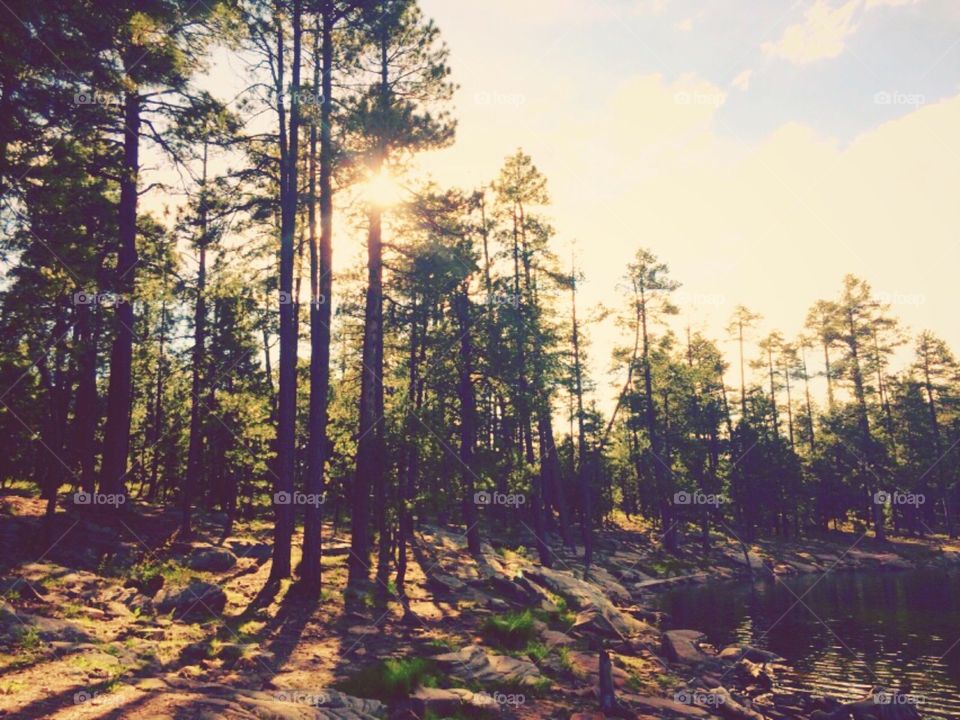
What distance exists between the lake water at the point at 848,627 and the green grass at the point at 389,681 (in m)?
9.62

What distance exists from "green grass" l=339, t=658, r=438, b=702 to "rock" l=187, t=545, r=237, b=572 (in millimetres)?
8464

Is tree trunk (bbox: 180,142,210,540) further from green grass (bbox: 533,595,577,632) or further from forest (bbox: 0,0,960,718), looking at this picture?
green grass (bbox: 533,595,577,632)

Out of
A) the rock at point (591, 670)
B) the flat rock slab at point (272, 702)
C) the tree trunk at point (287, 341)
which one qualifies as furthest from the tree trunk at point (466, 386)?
the flat rock slab at point (272, 702)

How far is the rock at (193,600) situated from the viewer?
12055mm

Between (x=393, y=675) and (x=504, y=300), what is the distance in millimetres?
18345

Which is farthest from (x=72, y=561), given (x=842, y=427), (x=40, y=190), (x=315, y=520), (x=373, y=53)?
(x=842, y=427)

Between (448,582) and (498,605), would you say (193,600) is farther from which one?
(498,605)

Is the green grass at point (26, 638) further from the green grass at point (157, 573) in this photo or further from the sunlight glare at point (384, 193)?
the sunlight glare at point (384, 193)

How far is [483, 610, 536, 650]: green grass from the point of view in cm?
1303

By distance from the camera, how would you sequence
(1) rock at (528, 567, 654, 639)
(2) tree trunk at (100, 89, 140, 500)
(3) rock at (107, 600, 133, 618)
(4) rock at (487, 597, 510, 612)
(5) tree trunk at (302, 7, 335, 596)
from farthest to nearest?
(2) tree trunk at (100, 89, 140, 500), (4) rock at (487, 597, 510, 612), (1) rock at (528, 567, 654, 639), (5) tree trunk at (302, 7, 335, 596), (3) rock at (107, 600, 133, 618)

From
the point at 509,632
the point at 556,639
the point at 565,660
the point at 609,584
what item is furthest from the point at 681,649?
the point at 609,584

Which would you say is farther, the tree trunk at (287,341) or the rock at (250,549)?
the rock at (250,549)

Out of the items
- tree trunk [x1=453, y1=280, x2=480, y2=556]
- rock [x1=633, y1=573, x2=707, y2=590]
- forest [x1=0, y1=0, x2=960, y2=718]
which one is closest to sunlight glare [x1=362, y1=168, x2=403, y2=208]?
forest [x1=0, y1=0, x2=960, y2=718]

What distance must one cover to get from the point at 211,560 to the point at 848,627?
20921 mm
